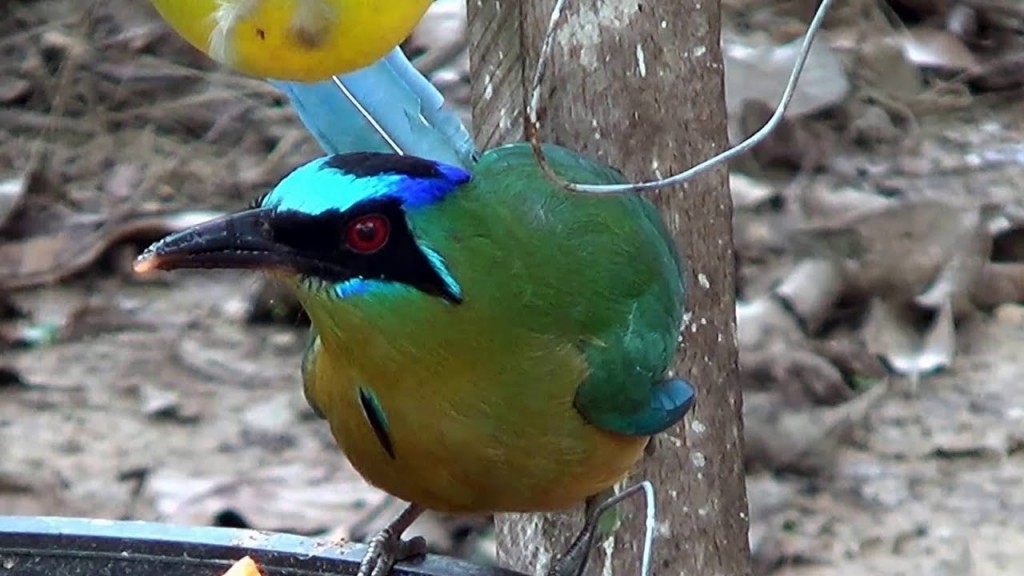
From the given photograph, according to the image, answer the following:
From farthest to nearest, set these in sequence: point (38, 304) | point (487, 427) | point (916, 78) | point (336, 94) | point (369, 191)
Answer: point (916, 78)
point (38, 304)
point (336, 94)
point (487, 427)
point (369, 191)

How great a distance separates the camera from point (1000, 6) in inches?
252

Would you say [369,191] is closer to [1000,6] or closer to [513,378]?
[513,378]

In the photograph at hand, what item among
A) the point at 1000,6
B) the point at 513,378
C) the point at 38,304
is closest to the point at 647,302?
the point at 513,378

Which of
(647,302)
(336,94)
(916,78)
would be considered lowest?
(916,78)

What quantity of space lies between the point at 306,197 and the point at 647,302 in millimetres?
669

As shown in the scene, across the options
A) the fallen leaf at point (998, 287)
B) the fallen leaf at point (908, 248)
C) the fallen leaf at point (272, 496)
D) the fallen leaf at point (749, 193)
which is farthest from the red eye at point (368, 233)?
the fallen leaf at point (749, 193)

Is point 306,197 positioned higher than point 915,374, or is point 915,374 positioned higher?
point 306,197

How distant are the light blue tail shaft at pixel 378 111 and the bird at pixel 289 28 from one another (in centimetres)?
102

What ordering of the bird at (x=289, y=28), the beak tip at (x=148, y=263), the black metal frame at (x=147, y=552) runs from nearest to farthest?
1. the bird at (x=289, y=28)
2. the beak tip at (x=148, y=263)
3. the black metal frame at (x=147, y=552)

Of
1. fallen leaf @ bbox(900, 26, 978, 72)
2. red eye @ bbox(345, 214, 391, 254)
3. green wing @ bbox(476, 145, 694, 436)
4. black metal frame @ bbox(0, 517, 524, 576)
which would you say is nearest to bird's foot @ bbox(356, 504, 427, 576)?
black metal frame @ bbox(0, 517, 524, 576)

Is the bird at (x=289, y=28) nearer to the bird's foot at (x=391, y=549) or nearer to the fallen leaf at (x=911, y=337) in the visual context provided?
the bird's foot at (x=391, y=549)

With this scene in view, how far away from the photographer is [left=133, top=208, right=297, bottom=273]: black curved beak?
1816mm

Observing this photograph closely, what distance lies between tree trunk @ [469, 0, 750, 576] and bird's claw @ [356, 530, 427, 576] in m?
0.34

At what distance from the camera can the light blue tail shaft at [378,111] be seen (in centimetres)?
234
